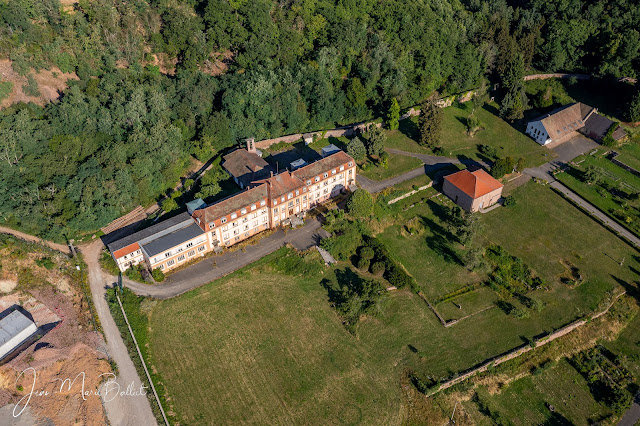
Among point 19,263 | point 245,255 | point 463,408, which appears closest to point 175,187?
point 245,255

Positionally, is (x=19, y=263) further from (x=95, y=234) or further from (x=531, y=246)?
(x=531, y=246)

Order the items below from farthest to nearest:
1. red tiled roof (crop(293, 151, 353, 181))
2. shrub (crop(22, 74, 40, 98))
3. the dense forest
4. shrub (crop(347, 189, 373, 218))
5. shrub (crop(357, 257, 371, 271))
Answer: shrub (crop(22, 74, 40, 98)) → red tiled roof (crop(293, 151, 353, 181)) → shrub (crop(347, 189, 373, 218)) → the dense forest → shrub (crop(357, 257, 371, 271))

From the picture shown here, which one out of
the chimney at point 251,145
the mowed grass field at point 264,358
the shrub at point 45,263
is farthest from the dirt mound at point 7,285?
the chimney at point 251,145

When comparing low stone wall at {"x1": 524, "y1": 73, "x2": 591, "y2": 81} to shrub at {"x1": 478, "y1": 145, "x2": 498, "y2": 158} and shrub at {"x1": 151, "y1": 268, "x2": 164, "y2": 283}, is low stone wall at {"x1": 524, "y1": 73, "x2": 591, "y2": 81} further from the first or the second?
shrub at {"x1": 151, "y1": 268, "x2": 164, "y2": 283}

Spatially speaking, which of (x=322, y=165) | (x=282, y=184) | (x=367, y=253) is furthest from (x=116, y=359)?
(x=322, y=165)

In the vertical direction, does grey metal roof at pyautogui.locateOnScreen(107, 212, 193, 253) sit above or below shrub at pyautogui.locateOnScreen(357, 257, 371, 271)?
above

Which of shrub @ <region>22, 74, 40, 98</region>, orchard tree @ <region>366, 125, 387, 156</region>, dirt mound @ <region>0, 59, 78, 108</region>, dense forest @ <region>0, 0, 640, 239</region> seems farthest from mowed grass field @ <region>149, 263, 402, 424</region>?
shrub @ <region>22, 74, 40, 98</region>
